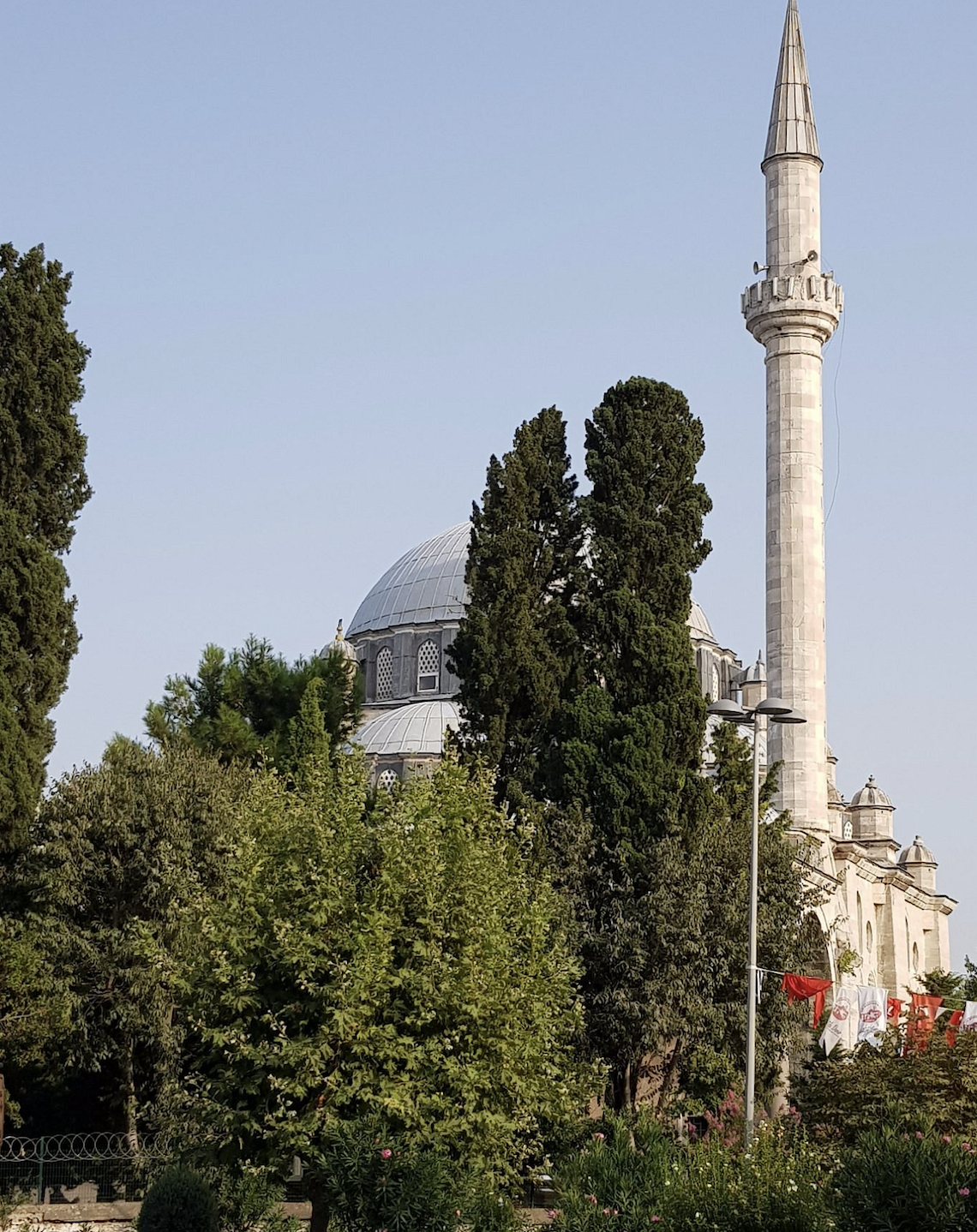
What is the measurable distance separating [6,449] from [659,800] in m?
10.1

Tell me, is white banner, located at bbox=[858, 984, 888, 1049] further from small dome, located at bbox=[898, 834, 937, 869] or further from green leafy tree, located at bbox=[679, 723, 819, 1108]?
small dome, located at bbox=[898, 834, 937, 869]

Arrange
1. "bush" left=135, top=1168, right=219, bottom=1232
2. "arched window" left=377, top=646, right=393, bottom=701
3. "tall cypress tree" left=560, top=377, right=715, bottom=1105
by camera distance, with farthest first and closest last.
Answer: "arched window" left=377, top=646, right=393, bottom=701, "tall cypress tree" left=560, top=377, right=715, bottom=1105, "bush" left=135, top=1168, right=219, bottom=1232

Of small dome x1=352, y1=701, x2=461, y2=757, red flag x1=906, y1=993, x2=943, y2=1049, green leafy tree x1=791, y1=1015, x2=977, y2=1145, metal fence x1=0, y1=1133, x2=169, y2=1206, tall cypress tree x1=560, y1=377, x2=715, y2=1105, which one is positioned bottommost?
metal fence x1=0, y1=1133, x2=169, y2=1206

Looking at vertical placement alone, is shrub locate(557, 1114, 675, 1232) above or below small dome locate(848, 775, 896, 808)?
below

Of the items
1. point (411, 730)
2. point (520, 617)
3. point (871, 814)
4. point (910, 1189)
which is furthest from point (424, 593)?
point (910, 1189)

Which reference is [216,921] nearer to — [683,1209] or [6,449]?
[683,1209]

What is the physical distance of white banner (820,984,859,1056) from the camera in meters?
25.0

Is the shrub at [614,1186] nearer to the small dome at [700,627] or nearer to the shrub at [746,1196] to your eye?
the shrub at [746,1196]

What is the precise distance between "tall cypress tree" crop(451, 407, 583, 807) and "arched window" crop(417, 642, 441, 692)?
2633 cm

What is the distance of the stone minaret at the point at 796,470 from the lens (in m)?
33.4

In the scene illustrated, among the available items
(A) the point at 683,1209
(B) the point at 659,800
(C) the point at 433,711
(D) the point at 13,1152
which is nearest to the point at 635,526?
(B) the point at 659,800

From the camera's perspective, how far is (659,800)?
23.1 metres

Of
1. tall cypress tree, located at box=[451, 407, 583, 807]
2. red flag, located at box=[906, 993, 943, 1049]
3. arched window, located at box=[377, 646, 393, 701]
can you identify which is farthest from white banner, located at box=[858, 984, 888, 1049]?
arched window, located at box=[377, 646, 393, 701]

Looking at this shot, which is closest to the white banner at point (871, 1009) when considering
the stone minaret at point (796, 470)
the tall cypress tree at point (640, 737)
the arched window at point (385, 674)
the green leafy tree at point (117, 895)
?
the tall cypress tree at point (640, 737)
